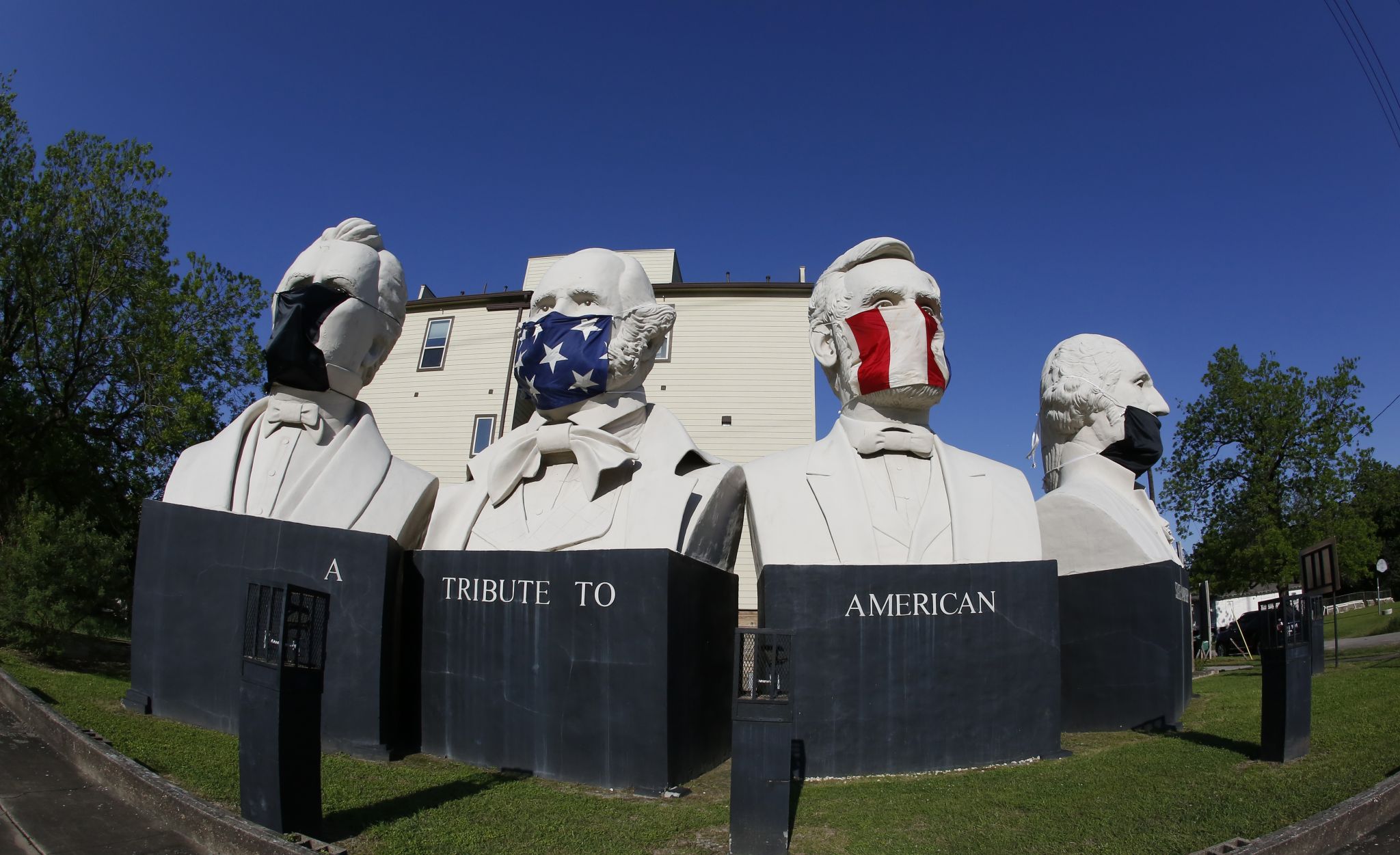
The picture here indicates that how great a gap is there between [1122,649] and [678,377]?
13730 millimetres

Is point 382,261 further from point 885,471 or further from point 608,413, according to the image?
point 885,471

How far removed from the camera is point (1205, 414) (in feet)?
80.4

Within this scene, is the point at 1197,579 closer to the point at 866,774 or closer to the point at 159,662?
the point at 866,774

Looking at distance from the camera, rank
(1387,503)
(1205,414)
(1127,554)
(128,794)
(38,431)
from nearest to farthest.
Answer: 1. (128,794)
2. (1127,554)
3. (38,431)
4. (1205,414)
5. (1387,503)

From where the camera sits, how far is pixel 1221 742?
7.18 metres

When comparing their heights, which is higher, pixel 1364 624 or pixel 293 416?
pixel 293 416

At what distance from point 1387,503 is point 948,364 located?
3777 cm

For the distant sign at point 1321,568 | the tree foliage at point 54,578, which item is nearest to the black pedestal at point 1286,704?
the distant sign at point 1321,568

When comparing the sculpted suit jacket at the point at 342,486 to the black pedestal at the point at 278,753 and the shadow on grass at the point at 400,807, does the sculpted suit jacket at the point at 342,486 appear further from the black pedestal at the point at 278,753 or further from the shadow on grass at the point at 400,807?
the black pedestal at the point at 278,753

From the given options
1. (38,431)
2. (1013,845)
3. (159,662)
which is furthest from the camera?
(38,431)

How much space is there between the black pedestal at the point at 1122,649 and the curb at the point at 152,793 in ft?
22.3

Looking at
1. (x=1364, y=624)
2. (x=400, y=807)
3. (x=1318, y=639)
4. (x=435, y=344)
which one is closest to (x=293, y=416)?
(x=400, y=807)

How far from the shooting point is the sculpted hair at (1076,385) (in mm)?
10172

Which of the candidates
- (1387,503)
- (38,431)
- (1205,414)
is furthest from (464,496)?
(1387,503)
